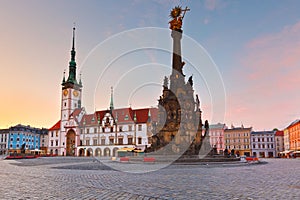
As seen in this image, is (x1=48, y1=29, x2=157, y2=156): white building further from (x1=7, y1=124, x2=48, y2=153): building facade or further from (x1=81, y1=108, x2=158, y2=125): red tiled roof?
(x1=7, y1=124, x2=48, y2=153): building facade

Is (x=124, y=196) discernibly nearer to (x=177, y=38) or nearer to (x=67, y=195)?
(x=67, y=195)

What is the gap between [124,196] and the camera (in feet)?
30.5

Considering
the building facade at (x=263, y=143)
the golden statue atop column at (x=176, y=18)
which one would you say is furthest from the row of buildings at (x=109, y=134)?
the golden statue atop column at (x=176, y=18)

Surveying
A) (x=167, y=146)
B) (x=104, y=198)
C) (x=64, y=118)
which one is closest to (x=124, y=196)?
(x=104, y=198)

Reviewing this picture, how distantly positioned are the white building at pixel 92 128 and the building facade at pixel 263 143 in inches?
1981

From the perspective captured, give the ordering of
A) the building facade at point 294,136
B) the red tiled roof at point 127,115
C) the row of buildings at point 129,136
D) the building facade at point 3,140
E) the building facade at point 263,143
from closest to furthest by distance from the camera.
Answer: the building facade at point 294,136
the row of buildings at point 129,136
the red tiled roof at point 127,115
the building facade at point 263,143
the building facade at point 3,140

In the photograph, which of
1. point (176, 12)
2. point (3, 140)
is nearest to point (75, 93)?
point (3, 140)

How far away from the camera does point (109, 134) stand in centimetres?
8638

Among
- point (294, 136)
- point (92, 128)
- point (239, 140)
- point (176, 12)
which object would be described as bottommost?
point (239, 140)

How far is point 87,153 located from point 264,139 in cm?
6876

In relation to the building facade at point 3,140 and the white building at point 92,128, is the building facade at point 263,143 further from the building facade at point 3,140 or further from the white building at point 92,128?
the building facade at point 3,140

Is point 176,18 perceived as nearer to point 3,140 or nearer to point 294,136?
point 294,136

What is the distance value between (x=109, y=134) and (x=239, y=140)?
54321 millimetres

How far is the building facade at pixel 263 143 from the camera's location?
10962 centimetres
